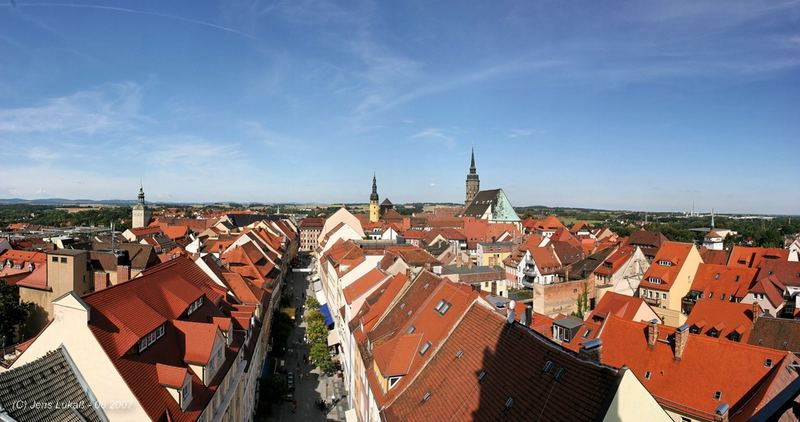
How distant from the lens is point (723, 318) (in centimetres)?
3397

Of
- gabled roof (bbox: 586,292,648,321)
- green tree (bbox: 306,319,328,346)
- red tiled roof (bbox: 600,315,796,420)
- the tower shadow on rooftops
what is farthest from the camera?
green tree (bbox: 306,319,328,346)

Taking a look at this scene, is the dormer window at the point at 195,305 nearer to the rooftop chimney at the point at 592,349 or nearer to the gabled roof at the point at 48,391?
the gabled roof at the point at 48,391

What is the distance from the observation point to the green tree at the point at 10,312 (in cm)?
Result: 3416

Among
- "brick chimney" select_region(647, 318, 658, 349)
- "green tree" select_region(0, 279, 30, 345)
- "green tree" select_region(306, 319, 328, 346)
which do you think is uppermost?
"brick chimney" select_region(647, 318, 658, 349)

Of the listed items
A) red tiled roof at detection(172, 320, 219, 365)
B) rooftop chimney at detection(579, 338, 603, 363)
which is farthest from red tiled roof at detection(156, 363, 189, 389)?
rooftop chimney at detection(579, 338, 603, 363)

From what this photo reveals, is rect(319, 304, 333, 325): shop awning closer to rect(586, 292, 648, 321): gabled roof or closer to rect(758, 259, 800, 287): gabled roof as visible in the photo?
rect(586, 292, 648, 321): gabled roof

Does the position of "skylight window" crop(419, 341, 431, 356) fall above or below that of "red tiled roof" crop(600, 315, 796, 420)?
above

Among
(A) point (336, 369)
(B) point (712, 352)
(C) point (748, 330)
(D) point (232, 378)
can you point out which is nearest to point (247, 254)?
(A) point (336, 369)

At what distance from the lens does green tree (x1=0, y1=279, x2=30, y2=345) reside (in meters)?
34.2

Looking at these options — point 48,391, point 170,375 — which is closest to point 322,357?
point 170,375

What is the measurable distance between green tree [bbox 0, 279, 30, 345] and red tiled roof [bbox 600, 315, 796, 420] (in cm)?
4299

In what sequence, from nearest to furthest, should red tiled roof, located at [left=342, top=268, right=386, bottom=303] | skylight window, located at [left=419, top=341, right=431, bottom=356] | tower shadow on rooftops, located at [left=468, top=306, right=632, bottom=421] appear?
tower shadow on rooftops, located at [left=468, top=306, right=632, bottom=421] → skylight window, located at [left=419, top=341, right=431, bottom=356] → red tiled roof, located at [left=342, top=268, right=386, bottom=303]

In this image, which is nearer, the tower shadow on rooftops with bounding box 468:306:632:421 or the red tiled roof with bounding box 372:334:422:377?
the tower shadow on rooftops with bounding box 468:306:632:421

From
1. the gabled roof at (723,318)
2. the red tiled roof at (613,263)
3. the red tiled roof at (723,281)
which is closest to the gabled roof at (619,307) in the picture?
the gabled roof at (723,318)
